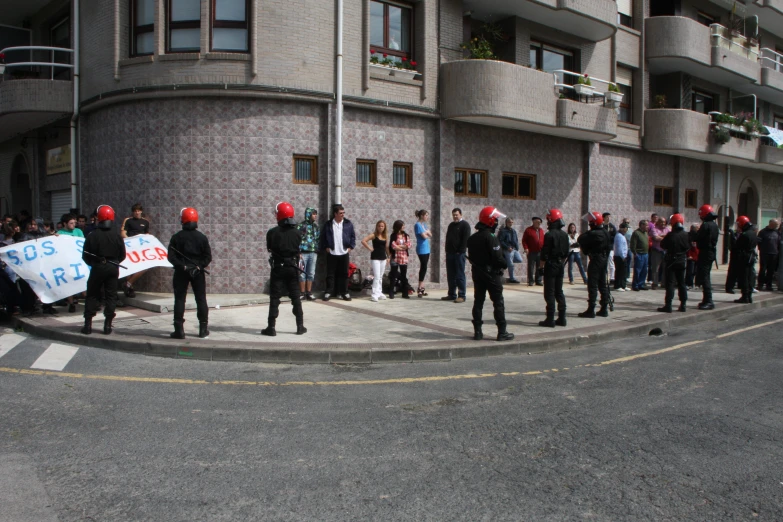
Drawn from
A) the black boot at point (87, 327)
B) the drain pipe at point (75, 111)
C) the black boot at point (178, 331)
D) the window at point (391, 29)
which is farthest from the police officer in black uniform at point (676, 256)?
the drain pipe at point (75, 111)

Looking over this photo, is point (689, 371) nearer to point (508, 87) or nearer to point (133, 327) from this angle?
point (133, 327)

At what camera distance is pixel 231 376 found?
7.28 metres

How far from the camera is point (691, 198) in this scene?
Result: 2427 centimetres

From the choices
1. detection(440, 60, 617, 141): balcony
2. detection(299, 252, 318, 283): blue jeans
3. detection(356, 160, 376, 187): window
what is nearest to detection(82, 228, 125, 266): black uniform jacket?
detection(299, 252, 318, 283): blue jeans

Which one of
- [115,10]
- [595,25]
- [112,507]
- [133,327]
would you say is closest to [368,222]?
[133,327]

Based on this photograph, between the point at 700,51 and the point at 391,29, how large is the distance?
12.8m

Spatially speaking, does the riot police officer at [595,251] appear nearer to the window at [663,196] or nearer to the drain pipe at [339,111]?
the drain pipe at [339,111]

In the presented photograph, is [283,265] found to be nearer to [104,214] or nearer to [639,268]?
[104,214]

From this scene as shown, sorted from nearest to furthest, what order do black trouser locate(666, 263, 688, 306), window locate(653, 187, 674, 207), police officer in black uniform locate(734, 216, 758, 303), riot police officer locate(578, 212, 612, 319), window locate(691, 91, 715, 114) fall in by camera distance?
riot police officer locate(578, 212, 612, 319) < black trouser locate(666, 263, 688, 306) < police officer in black uniform locate(734, 216, 758, 303) < window locate(653, 187, 674, 207) < window locate(691, 91, 715, 114)

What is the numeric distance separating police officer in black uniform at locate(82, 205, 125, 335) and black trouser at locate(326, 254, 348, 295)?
4.55 m

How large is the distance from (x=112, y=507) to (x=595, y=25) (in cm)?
1817

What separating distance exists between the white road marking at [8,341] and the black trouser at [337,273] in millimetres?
5554

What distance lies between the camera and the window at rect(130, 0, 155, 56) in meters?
13.2

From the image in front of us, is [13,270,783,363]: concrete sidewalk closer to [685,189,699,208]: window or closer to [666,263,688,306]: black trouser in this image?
[666,263,688,306]: black trouser
